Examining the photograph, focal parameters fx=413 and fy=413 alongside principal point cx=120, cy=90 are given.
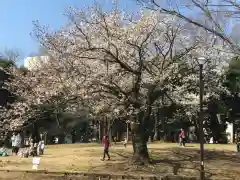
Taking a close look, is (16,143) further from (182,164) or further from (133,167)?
(182,164)

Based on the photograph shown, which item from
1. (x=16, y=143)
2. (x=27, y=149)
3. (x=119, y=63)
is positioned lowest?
(x=27, y=149)

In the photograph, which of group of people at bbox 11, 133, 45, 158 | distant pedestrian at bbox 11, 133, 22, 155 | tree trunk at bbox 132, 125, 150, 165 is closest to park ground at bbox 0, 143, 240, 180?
tree trunk at bbox 132, 125, 150, 165

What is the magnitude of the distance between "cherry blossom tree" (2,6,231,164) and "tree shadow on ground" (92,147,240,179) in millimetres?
942

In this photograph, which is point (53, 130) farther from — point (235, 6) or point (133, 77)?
point (235, 6)

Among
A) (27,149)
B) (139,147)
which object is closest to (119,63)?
(139,147)

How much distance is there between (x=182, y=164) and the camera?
20.6 meters

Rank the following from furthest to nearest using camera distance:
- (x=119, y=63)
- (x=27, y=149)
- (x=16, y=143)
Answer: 1. (x=16, y=143)
2. (x=27, y=149)
3. (x=119, y=63)

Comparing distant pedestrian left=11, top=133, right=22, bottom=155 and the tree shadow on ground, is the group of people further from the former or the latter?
the tree shadow on ground

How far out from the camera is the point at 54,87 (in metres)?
19.7

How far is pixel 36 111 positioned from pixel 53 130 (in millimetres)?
32482

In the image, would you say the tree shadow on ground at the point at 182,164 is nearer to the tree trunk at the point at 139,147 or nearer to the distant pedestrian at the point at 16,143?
the tree trunk at the point at 139,147

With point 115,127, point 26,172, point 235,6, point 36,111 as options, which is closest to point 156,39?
point 36,111

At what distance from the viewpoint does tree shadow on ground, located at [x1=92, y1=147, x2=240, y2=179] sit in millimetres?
18797

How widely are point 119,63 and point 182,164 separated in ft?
19.9
